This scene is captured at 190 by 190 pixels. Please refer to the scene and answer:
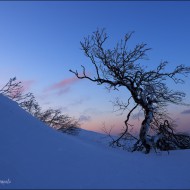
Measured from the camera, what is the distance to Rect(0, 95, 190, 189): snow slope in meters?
5.18

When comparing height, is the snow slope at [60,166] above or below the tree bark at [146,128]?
below

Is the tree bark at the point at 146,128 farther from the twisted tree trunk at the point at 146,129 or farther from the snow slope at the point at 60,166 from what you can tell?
the snow slope at the point at 60,166

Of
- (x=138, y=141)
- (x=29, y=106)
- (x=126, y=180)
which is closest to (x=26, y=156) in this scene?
(x=126, y=180)

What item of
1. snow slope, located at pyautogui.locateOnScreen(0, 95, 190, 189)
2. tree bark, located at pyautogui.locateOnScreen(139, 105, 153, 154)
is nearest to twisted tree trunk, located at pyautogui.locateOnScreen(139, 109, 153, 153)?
tree bark, located at pyautogui.locateOnScreen(139, 105, 153, 154)

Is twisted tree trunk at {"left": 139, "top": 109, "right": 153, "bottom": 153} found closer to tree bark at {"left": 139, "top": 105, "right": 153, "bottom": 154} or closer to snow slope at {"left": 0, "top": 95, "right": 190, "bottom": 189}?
tree bark at {"left": 139, "top": 105, "right": 153, "bottom": 154}

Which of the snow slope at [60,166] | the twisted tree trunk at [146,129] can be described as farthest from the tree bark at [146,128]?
the snow slope at [60,166]

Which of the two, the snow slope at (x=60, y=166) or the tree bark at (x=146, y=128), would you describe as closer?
the snow slope at (x=60, y=166)

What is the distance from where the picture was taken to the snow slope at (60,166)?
17.0ft

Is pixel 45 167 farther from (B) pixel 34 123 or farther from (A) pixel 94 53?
(A) pixel 94 53

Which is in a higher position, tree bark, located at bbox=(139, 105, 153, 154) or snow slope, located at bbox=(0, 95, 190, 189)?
tree bark, located at bbox=(139, 105, 153, 154)

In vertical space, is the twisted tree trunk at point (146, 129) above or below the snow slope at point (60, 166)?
above

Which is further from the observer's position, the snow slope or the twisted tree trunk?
the twisted tree trunk

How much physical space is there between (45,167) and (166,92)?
6902 millimetres

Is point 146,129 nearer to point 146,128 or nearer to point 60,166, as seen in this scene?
point 146,128
